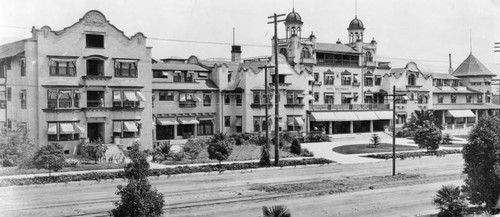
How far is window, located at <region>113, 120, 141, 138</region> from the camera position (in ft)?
170

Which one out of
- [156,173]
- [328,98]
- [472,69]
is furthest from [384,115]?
[156,173]

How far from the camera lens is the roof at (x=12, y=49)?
1917 inches

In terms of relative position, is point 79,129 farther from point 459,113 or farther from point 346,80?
point 459,113

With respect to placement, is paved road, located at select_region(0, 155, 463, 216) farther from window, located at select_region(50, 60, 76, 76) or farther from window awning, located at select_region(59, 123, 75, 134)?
window, located at select_region(50, 60, 76, 76)

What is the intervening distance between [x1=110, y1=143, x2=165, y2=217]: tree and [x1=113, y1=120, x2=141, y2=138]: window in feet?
108

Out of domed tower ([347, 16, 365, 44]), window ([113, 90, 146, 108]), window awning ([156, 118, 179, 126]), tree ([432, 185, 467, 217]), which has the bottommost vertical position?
tree ([432, 185, 467, 217])

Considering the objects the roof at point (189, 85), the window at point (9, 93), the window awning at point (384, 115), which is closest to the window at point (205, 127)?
the roof at point (189, 85)

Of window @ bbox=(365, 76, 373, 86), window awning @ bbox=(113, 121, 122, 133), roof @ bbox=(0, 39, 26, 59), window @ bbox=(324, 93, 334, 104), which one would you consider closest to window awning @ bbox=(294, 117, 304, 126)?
window @ bbox=(324, 93, 334, 104)

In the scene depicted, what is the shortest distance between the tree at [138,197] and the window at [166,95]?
135 ft

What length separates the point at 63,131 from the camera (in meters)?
48.6

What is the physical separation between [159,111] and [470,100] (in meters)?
57.9

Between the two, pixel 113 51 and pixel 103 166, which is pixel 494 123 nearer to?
pixel 103 166

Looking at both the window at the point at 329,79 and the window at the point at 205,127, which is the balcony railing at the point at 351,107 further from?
the window at the point at 205,127

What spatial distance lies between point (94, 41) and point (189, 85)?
47.8 ft
